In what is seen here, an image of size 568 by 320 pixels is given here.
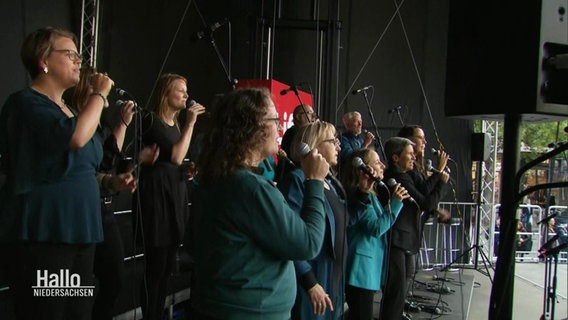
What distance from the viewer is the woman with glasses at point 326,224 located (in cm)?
199

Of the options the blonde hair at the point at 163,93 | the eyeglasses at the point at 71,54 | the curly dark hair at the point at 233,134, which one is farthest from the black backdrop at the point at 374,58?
the curly dark hair at the point at 233,134

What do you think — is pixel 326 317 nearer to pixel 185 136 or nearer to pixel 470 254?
pixel 185 136

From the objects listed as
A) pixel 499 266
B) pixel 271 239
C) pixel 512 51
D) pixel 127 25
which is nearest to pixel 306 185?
pixel 271 239

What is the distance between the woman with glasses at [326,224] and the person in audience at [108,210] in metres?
0.74

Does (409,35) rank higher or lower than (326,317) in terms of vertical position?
higher

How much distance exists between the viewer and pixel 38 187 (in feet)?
5.06

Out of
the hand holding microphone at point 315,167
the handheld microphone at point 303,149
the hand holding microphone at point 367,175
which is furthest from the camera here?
the hand holding microphone at point 367,175

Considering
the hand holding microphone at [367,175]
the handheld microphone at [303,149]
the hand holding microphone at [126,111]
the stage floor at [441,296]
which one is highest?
the hand holding microphone at [126,111]

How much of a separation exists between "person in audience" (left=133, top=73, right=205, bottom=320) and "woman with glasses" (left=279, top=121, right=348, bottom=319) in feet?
2.35

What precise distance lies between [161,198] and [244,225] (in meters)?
1.34

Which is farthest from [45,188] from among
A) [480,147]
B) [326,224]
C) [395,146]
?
[480,147]

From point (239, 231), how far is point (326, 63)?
486cm

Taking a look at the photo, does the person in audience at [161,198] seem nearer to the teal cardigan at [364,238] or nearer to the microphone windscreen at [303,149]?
the microphone windscreen at [303,149]

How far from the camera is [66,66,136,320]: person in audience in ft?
6.77
